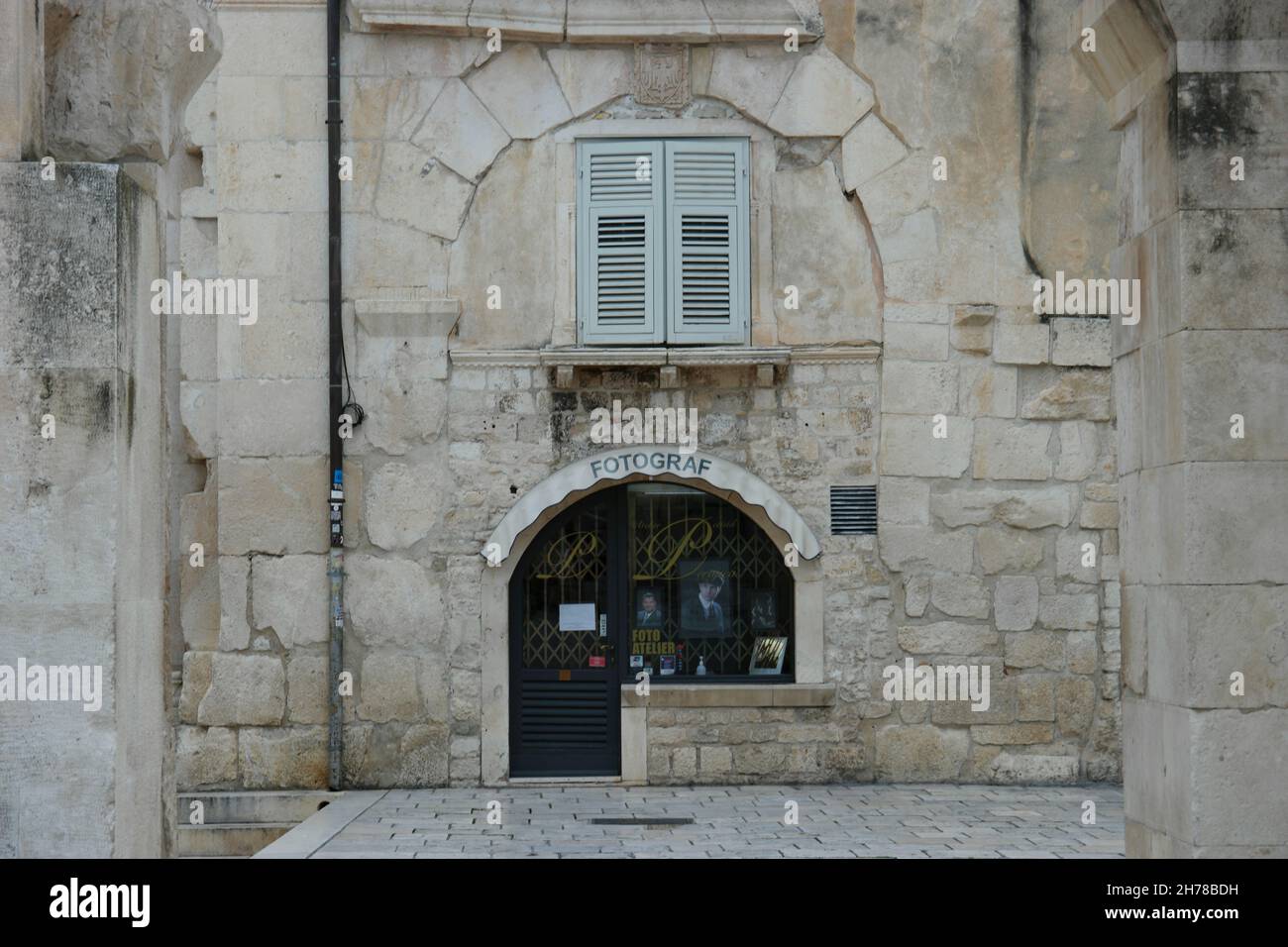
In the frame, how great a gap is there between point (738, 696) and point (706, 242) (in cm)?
315

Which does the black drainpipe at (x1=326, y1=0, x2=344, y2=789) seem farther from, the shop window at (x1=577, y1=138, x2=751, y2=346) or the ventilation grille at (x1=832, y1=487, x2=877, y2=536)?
the ventilation grille at (x1=832, y1=487, x2=877, y2=536)

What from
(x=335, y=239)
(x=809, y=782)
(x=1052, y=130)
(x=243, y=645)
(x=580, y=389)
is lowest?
(x=809, y=782)

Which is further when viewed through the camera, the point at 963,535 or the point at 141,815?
the point at 963,535

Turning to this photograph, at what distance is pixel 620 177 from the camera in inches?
441

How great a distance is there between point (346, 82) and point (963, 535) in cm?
533

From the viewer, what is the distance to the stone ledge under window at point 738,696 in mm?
11000

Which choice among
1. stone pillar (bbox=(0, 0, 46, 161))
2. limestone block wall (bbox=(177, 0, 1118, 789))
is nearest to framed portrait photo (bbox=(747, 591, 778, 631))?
limestone block wall (bbox=(177, 0, 1118, 789))

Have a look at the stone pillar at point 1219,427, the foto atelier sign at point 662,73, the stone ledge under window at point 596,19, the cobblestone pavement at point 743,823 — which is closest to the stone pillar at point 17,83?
the stone pillar at point 1219,427

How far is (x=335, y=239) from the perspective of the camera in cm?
1107

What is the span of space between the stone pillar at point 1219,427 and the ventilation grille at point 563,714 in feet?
19.9

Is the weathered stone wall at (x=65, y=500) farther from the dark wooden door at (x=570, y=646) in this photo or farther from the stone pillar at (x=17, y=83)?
the dark wooden door at (x=570, y=646)

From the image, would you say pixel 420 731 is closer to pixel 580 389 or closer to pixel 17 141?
pixel 580 389

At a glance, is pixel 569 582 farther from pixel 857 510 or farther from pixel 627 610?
pixel 857 510

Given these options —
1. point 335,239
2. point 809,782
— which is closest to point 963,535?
point 809,782
